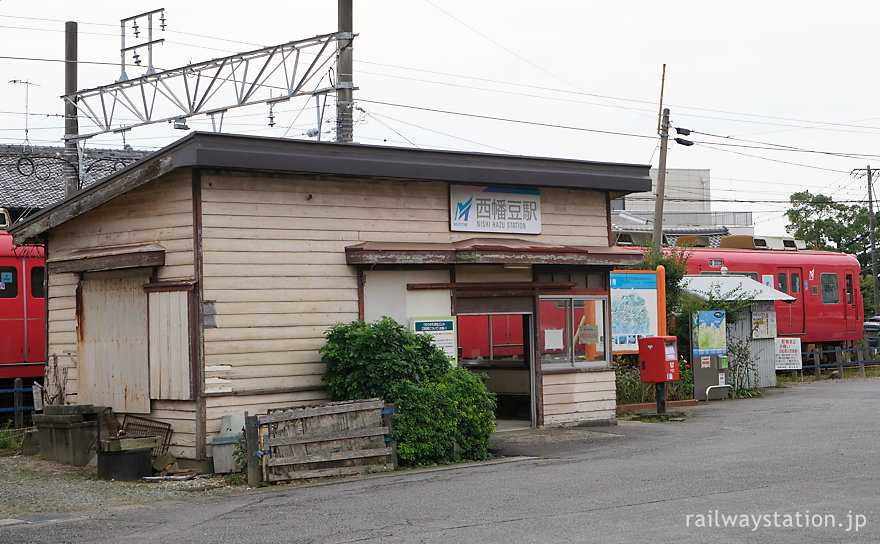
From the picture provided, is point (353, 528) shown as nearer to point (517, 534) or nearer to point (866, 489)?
point (517, 534)

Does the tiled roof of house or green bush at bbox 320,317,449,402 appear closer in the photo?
green bush at bbox 320,317,449,402

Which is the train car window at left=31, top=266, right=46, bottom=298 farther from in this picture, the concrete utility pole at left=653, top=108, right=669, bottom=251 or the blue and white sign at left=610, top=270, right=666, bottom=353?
the concrete utility pole at left=653, top=108, right=669, bottom=251

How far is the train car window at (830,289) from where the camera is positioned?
103 feet

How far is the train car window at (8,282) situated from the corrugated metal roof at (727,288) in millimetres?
14595

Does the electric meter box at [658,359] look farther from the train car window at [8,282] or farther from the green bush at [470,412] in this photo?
the train car window at [8,282]

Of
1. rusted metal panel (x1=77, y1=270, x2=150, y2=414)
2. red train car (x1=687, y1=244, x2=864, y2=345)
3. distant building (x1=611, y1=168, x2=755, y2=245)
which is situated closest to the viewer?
rusted metal panel (x1=77, y1=270, x2=150, y2=414)

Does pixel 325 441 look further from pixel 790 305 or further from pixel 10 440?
pixel 790 305

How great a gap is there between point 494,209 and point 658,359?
14.9 ft

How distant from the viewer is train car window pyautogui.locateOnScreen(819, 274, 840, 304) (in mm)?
31531

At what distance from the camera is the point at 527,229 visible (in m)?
17.0

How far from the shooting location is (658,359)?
1880 centimetres

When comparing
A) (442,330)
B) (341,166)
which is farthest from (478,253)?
(341,166)

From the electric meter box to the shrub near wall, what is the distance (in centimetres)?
546

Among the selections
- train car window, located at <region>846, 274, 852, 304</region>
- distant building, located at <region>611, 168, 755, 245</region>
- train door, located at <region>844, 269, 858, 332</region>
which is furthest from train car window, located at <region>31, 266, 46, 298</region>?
distant building, located at <region>611, 168, 755, 245</region>
